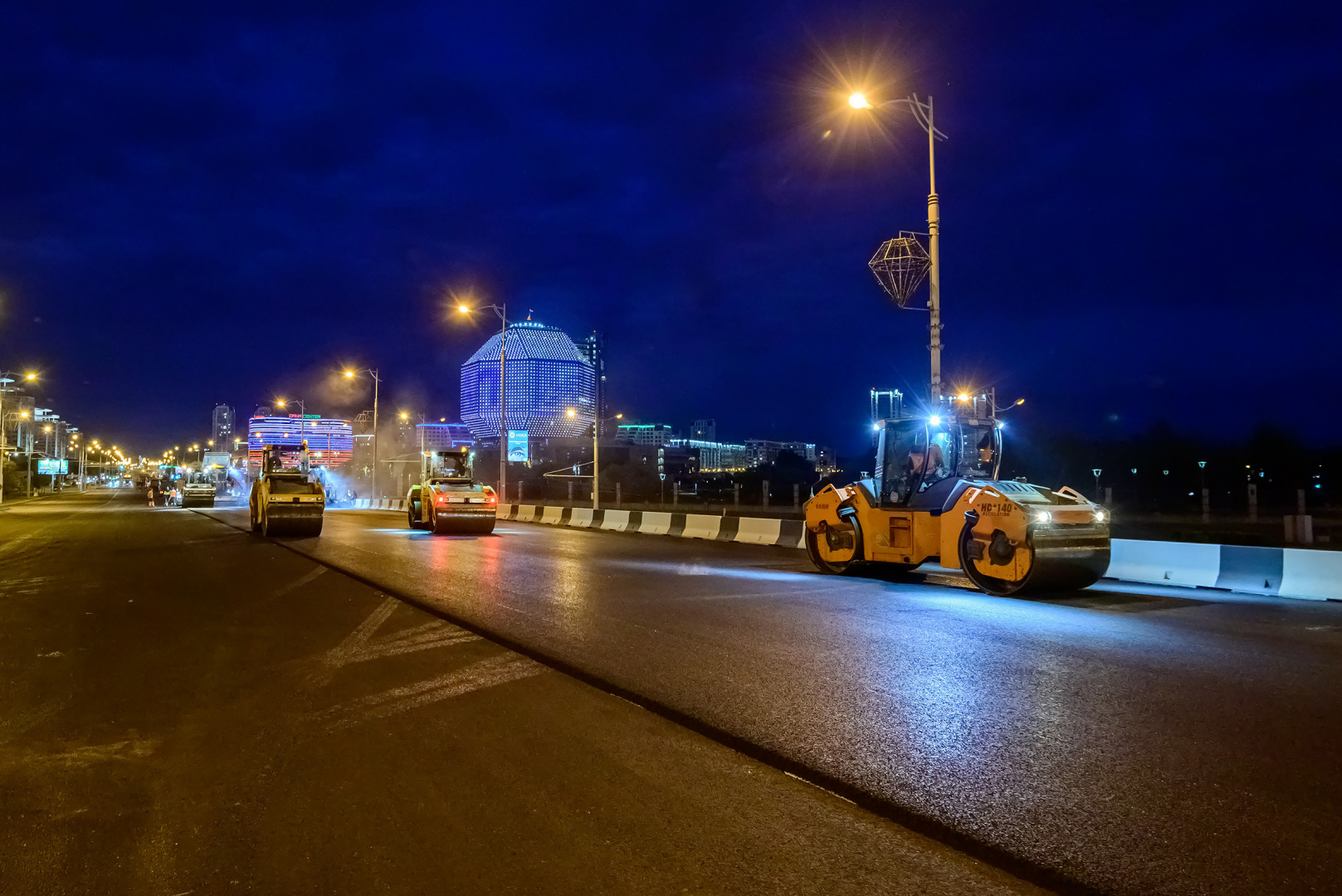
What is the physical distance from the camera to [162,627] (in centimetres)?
1016

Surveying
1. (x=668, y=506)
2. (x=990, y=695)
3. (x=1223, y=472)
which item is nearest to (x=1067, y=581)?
(x=990, y=695)

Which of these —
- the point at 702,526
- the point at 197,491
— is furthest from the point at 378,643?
the point at 197,491

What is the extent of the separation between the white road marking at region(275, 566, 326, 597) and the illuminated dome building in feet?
455

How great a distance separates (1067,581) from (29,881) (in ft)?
38.0

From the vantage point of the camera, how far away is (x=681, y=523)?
2639cm

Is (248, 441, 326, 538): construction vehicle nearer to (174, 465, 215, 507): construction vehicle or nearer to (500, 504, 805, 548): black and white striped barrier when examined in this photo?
(500, 504, 805, 548): black and white striped barrier

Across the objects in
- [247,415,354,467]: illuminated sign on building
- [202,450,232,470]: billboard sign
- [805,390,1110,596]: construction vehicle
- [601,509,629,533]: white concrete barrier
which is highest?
[247,415,354,467]: illuminated sign on building

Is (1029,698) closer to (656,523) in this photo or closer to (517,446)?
(656,523)

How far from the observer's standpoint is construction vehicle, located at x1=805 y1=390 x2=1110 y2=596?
38.8 ft

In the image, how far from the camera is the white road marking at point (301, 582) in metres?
13.0

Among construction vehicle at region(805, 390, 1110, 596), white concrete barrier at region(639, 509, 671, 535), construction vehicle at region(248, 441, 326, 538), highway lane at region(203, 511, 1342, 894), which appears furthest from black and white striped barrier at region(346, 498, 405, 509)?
highway lane at region(203, 511, 1342, 894)

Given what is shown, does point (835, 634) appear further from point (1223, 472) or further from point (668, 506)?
point (1223, 472)

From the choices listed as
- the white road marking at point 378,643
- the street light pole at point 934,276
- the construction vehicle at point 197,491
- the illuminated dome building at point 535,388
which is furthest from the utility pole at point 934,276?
the illuminated dome building at point 535,388

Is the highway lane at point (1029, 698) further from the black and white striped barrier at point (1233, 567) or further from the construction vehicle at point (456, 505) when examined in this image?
the construction vehicle at point (456, 505)
